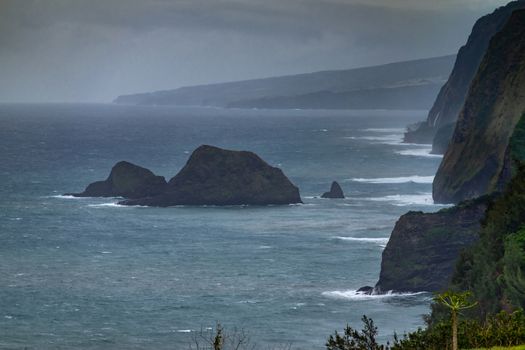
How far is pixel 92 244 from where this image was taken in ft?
423

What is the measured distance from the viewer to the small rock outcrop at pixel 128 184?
171 meters

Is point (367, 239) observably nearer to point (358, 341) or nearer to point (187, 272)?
point (187, 272)

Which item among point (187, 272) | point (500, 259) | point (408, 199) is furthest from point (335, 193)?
point (500, 259)

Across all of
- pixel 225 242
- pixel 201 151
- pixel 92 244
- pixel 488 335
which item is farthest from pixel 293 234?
pixel 488 335

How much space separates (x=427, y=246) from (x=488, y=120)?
5246cm

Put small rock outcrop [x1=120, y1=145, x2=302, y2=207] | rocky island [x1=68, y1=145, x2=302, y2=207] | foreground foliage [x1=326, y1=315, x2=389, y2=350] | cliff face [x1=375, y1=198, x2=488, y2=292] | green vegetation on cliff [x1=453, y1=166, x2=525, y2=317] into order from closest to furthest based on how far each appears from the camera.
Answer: foreground foliage [x1=326, y1=315, x2=389, y2=350], green vegetation on cliff [x1=453, y1=166, x2=525, y2=317], cliff face [x1=375, y1=198, x2=488, y2=292], rocky island [x1=68, y1=145, x2=302, y2=207], small rock outcrop [x1=120, y1=145, x2=302, y2=207]

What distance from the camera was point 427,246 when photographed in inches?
4225

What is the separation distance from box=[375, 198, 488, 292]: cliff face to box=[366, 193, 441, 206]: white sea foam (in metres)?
51.1

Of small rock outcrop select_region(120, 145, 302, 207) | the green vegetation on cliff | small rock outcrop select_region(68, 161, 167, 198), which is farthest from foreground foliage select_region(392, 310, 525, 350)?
small rock outcrop select_region(68, 161, 167, 198)

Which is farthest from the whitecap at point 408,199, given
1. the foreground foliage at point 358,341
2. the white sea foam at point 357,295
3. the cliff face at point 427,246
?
the foreground foliage at point 358,341

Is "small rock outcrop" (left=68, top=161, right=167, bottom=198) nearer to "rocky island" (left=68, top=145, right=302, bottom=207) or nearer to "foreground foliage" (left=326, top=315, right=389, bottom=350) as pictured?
"rocky island" (left=68, top=145, right=302, bottom=207)

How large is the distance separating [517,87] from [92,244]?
5716 cm

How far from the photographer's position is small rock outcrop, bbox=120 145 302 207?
551ft

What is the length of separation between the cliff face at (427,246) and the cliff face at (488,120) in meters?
34.1
